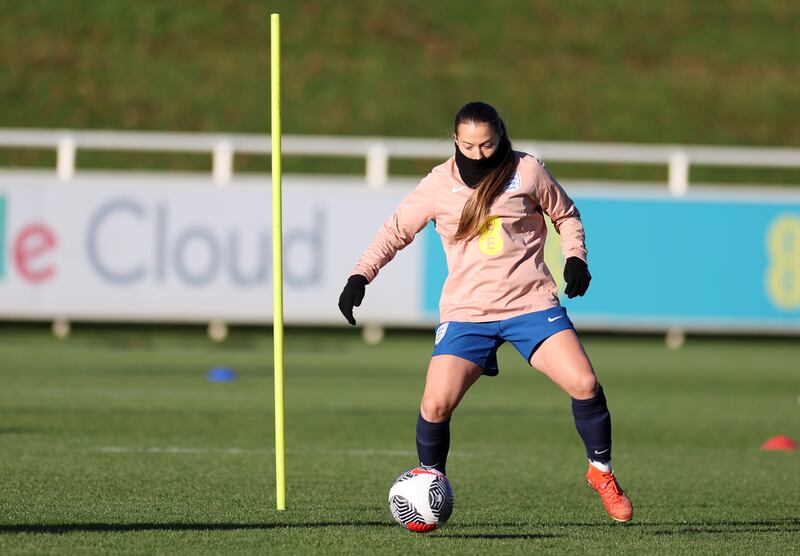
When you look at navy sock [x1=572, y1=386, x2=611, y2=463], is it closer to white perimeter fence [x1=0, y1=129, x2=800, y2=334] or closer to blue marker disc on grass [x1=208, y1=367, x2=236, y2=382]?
blue marker disc on grass [x1=208, y1=367, x2=236, y2=382]

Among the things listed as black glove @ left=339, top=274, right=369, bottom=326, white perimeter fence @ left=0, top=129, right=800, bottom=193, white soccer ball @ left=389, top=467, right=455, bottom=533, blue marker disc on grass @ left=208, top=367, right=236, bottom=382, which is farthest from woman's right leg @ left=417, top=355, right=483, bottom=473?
white perimeter fence @ left=0, top=129, right=800, bottom=193

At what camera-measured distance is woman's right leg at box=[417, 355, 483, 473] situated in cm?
718

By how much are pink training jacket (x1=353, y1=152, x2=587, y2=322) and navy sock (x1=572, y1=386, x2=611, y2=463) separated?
0.43 m

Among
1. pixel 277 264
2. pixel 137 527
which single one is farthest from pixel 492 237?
pixel 137 527

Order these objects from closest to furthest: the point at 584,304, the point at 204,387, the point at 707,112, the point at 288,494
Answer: the point at 288,494
the point at 204,387
the point at 584,304
the point at 707,112

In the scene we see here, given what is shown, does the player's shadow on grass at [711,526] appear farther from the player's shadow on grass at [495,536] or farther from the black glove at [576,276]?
the black glove at [576,276]

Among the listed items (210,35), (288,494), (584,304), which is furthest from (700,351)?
(210,35)

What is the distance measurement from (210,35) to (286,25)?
2.00 m

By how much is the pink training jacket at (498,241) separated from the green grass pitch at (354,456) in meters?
0.95

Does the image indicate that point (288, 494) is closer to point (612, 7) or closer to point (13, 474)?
point (13, 474)

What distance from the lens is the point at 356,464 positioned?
32.1 ft

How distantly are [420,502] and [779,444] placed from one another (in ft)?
15.6

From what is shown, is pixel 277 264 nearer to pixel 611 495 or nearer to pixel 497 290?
pixel 497 290

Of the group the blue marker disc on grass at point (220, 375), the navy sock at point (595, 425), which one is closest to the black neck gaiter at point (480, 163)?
the navy sock at point (595, 425)
